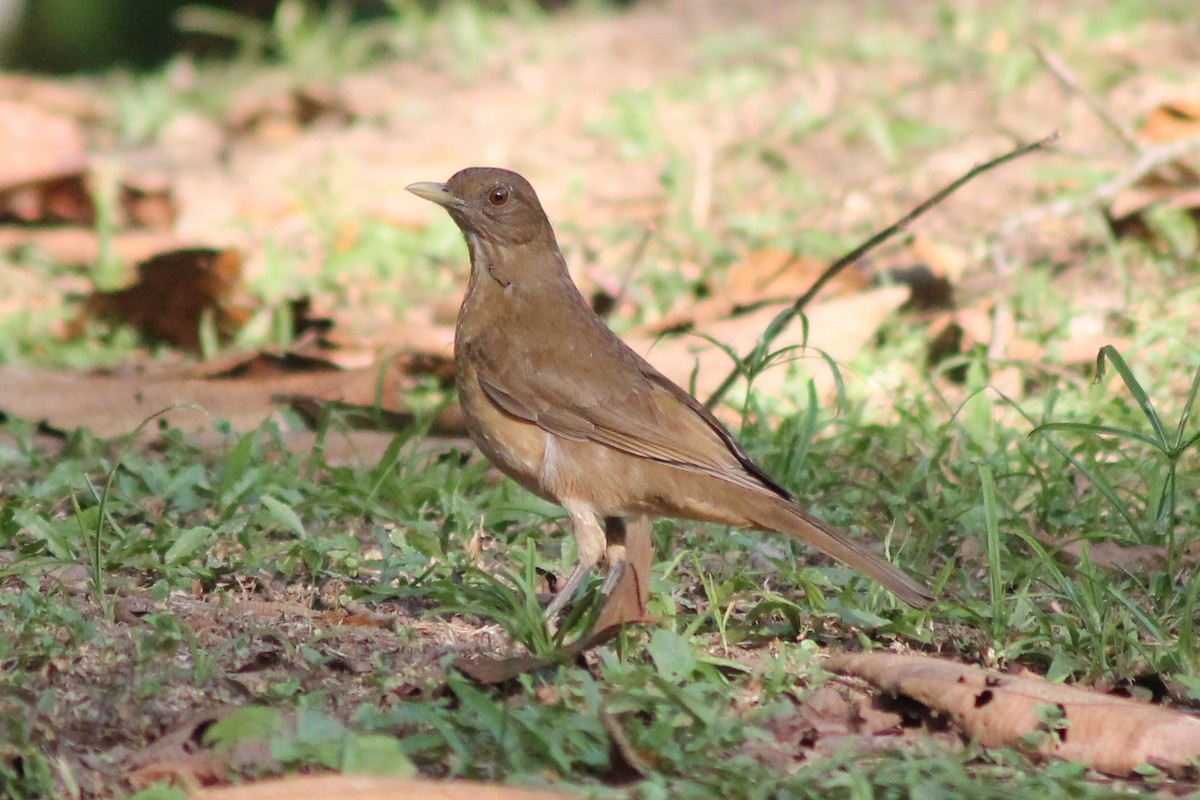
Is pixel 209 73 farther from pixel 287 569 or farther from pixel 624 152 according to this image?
pixel 287 569

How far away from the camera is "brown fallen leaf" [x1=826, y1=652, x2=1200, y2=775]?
3.14 meters

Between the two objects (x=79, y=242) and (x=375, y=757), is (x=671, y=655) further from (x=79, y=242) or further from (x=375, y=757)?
(x=79, y=242)

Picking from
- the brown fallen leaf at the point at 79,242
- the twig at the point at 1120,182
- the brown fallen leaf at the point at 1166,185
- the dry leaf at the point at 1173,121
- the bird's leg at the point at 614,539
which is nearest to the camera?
the bird's leg at the point at 614,539

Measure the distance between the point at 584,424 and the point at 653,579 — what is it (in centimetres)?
47

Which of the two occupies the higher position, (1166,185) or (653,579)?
(1166,185)

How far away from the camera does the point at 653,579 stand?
4.00 m

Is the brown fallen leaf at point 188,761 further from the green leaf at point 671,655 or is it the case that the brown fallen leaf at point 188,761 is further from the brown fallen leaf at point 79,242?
the brown fallen leaf at point 79,242

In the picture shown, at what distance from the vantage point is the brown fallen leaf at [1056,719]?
314cm

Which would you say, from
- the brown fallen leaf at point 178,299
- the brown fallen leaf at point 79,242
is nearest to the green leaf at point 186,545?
the brown fallen leaf at point 178,299

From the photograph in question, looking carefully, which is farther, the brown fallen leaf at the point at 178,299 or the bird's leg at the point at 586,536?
the brown fallen leaf at the point at 178,299

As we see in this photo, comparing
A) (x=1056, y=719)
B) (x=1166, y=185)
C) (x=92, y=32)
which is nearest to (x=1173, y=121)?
(x=1166, y=185)

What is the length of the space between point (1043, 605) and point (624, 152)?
500 centimetres

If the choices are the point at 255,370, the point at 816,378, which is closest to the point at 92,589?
the point at 255,370

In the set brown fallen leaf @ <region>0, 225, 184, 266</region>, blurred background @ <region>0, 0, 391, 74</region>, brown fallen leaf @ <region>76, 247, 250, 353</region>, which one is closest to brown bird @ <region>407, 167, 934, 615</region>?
brown fallen leaf @ <region>76, 247, 250, 353</region>
